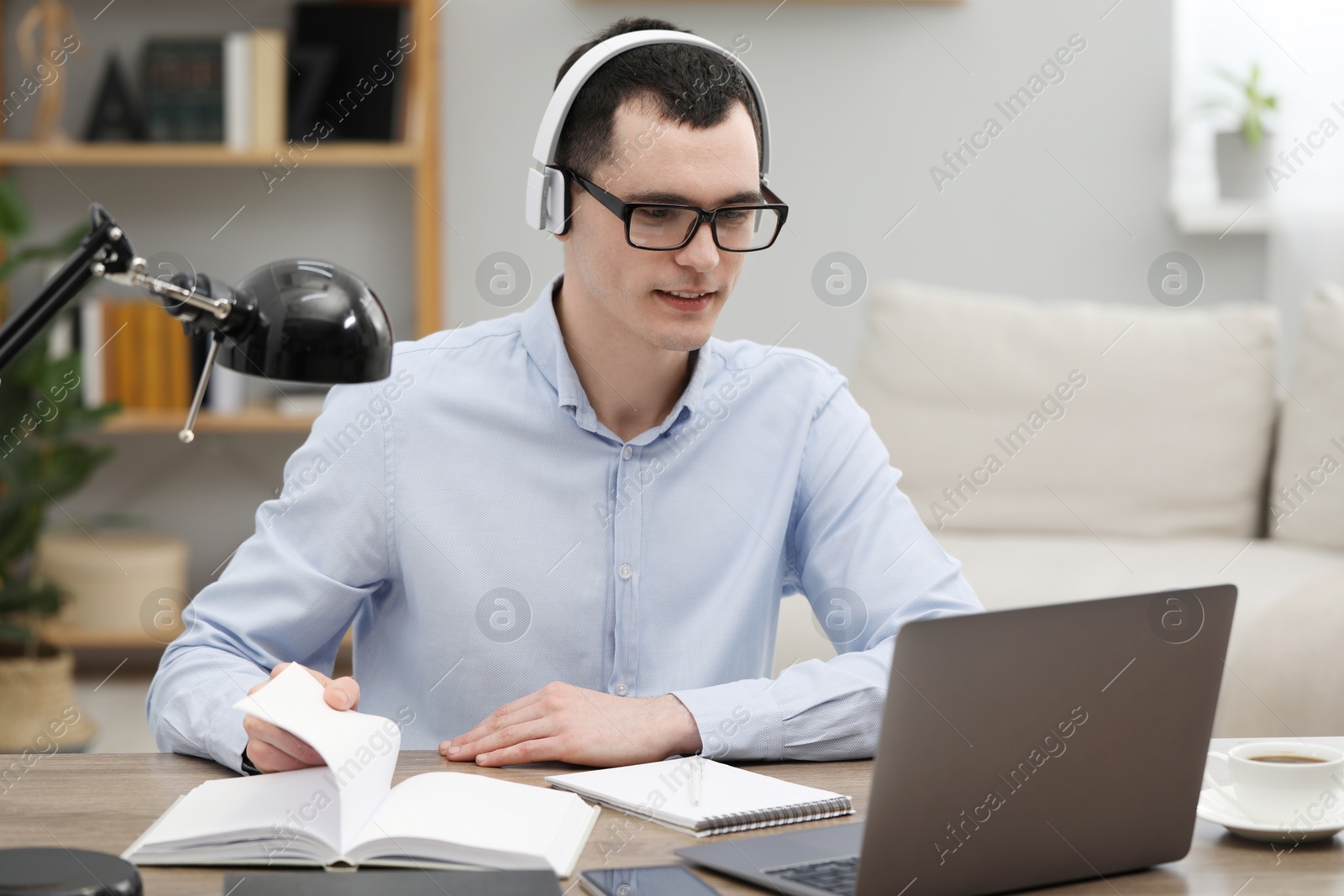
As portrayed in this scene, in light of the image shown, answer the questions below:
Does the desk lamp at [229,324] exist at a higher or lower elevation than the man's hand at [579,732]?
higher

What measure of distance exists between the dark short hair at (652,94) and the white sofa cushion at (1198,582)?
3.75ft

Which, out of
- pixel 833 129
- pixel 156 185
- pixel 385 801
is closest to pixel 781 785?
pixel 385 801

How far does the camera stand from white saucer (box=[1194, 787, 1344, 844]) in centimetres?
90

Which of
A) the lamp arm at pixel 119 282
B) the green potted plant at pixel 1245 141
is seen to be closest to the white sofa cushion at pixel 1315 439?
the green potted plant at pixel 1245 141

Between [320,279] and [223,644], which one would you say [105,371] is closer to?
[223,644]

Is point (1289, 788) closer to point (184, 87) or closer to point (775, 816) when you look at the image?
point (775, 816)

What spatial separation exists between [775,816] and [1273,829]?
0.34m

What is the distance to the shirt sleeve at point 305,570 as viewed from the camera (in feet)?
3.90

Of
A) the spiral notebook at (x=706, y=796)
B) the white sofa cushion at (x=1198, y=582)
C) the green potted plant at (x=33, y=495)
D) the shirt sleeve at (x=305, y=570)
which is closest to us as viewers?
the spiral notebook at (x=706, y=796)

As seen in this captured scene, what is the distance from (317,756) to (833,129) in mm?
2827

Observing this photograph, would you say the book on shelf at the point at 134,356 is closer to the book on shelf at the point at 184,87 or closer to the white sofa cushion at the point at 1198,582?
the book on shelf at the point at 184,87

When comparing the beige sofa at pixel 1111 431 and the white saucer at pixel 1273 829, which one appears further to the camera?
the beige sofa at pixel 1111 431

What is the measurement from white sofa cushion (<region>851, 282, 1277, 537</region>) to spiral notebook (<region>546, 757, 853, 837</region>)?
176 centimetres

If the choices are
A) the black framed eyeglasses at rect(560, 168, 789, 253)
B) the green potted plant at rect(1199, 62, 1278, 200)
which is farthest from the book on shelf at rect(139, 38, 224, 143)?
the green potted plant at rect(1199, 62, 1278, 200)
